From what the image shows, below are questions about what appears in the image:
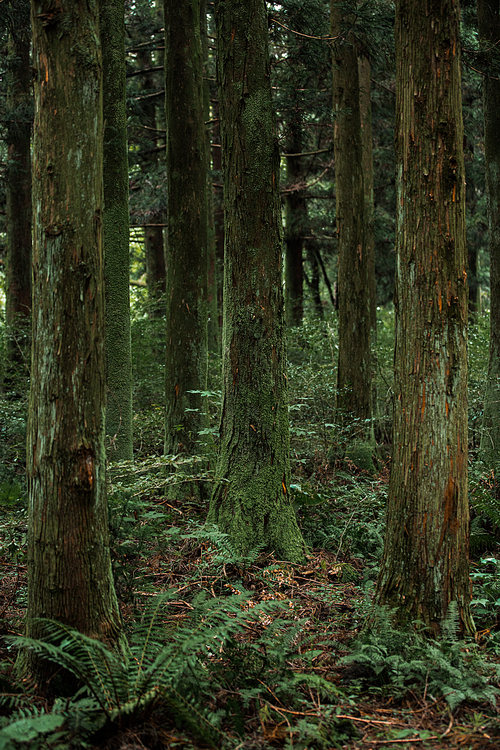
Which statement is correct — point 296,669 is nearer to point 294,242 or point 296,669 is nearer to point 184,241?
point 184,241

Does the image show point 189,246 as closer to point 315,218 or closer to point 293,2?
point 293,2

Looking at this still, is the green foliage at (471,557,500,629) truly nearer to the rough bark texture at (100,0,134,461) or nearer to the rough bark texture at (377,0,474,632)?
the rough bark texture at (377,0,474,632)

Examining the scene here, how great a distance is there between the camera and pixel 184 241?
762 cm

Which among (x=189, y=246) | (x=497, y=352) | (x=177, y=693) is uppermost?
(x=189, y=246)

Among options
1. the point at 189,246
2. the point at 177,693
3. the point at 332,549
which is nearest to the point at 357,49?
the point at 189,246

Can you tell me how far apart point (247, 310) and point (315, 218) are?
1561 cm

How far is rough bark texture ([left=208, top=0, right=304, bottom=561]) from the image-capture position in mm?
5414

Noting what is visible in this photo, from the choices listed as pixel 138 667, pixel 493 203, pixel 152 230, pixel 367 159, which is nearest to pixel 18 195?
pixel 152 230

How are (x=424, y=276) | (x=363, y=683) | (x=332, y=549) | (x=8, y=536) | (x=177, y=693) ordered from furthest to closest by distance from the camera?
(x=332, y=549), (x=8, y=536), (x=424, y=276), (x=363, y=683), (x=177, y=693)

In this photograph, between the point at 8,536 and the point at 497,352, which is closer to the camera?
the point at 8,536

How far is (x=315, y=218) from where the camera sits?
2009 centimetres

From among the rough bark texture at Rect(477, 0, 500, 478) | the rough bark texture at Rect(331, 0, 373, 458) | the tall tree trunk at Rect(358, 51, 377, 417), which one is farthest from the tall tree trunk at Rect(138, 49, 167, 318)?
the rough bark texture at Rect(477, 0, 500, 478)

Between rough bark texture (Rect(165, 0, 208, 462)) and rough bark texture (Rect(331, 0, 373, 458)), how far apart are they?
2.96 m

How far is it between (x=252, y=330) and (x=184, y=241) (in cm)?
273
